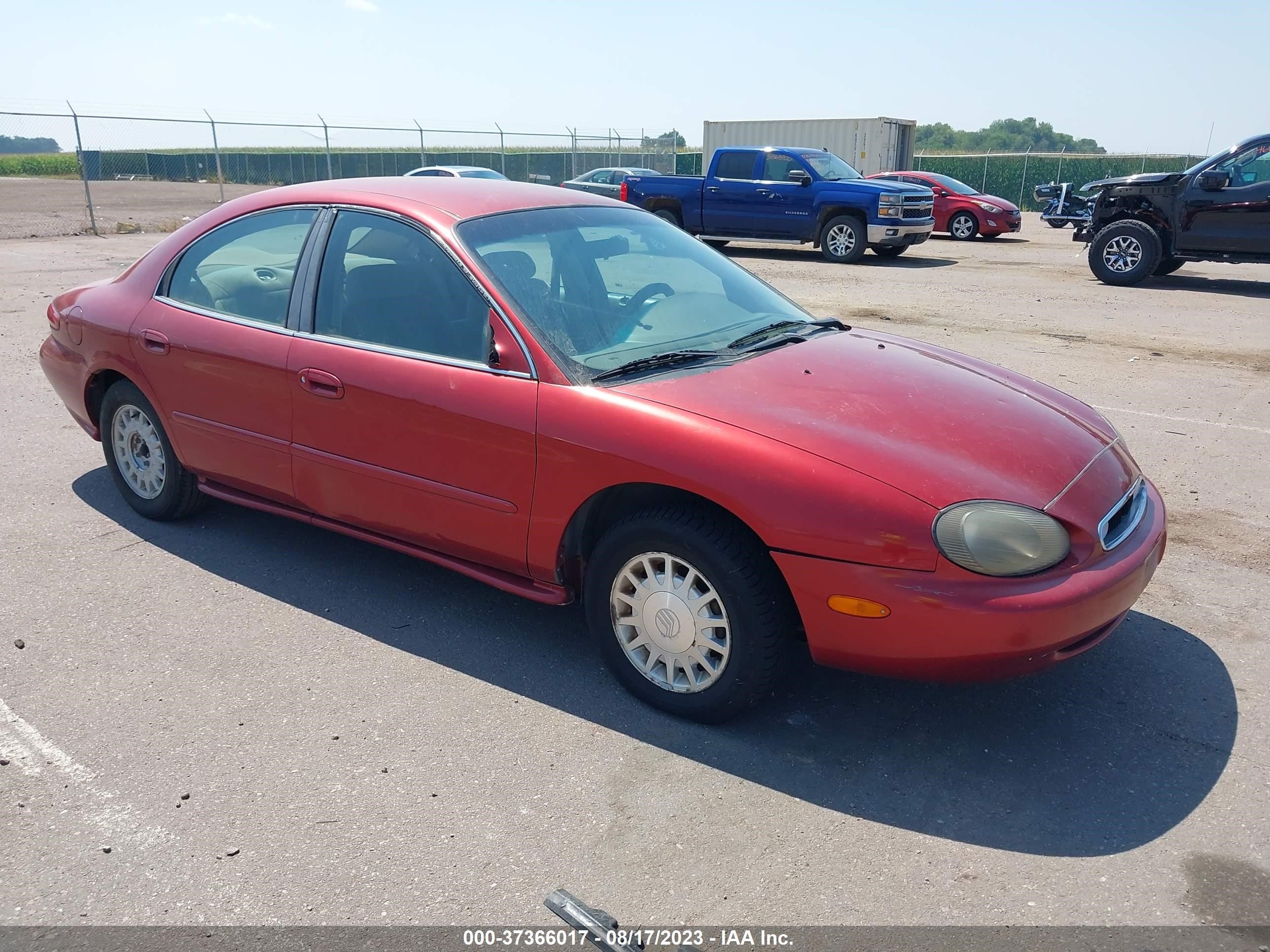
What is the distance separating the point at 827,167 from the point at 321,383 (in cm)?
1604

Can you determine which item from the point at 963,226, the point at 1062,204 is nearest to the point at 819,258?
the point at 963,226

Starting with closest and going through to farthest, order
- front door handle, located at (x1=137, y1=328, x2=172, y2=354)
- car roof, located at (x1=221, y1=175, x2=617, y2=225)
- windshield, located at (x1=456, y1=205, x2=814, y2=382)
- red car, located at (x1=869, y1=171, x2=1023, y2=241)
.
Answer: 1. windshield, located at (x1=456, y1=205, x2=814, y2=382)
2. car roof, located at (x1=221, y1=175, x2=617, y2=225)
3. front door handle, located at (x1=137, y1=328, x2=172, y2=354)
4. red car, located at (x1=869, y1=171, x2=1023, y2=241)

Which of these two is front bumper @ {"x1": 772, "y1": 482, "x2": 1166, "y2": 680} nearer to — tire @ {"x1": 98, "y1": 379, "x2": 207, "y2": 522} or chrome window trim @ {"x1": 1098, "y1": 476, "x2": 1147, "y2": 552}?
chrome window trim @ {"x1": 1098, "y1": 476, "x2": 1147, "y2": 552}

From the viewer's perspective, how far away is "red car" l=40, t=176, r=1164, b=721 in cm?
294

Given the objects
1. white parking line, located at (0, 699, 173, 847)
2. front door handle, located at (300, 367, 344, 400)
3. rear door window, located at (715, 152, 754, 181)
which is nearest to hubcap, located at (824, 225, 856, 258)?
rear door window, located at (715, 152, 754, 181)

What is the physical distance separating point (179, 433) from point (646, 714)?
253 cm

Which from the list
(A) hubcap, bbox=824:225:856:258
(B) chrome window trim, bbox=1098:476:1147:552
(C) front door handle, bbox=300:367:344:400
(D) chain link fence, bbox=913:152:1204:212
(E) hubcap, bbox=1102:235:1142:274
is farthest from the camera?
(D) chain link fence, bbox=913:152:1204:212

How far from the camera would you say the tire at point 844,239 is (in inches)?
696

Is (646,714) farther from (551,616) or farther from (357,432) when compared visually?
(357,432)

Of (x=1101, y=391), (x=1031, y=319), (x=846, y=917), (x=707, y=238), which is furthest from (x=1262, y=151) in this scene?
(x=846, y=917)

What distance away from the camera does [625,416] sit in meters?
3.25

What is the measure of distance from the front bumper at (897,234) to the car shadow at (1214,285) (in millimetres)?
4028

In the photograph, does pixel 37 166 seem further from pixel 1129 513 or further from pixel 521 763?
pixel 1129 513

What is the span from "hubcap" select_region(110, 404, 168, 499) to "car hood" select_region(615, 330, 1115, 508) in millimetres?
2597
